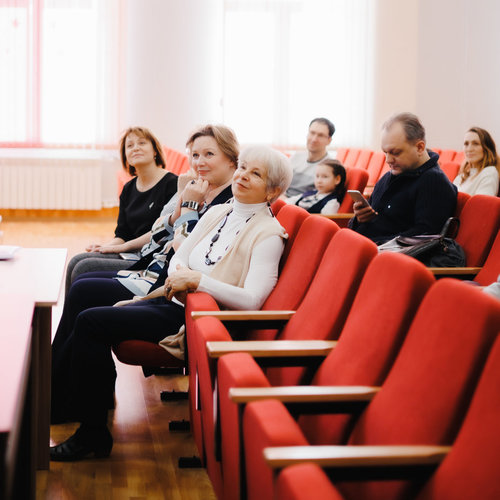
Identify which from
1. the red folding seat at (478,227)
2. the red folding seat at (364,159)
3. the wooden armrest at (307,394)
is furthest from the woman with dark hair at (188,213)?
the red folding seat at (364,159)

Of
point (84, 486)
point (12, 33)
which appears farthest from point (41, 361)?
point (12, 33)

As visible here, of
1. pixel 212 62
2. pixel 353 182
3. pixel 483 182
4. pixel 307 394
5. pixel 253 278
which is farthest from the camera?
pixel 212 62

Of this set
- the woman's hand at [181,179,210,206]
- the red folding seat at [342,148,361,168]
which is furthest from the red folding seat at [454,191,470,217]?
the red folding seat at [342,148,361,168]

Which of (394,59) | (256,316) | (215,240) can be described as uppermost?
(394,59)

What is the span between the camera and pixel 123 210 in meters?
4.36

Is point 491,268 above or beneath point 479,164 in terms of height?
beneath

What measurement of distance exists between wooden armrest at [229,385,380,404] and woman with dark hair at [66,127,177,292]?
8.04 ft

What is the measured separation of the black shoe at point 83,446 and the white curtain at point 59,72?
252 inches

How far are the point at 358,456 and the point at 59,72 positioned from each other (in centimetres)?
809

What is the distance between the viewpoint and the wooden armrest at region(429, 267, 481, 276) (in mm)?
3014

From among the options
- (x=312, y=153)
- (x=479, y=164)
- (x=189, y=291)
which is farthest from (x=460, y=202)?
(x=312, y=153)

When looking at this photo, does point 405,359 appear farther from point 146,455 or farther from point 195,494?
point 146,455

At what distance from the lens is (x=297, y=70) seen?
918 centimetres

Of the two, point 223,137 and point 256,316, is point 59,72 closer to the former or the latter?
point 223,137
